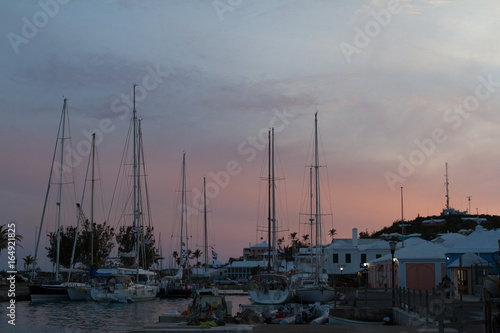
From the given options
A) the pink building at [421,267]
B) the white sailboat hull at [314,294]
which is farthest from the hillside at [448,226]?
the white sailboat hull at [314,294]

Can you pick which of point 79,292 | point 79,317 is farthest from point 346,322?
point 79,292


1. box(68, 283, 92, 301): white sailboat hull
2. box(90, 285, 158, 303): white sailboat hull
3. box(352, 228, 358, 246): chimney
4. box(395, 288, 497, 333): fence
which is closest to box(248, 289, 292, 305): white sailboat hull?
box(90, 285, 158, 303): white sailboat hull

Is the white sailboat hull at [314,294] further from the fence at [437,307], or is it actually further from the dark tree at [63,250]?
the dark tree at [63,250]

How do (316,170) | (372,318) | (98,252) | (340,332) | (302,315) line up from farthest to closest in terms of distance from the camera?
(98,252) → (316,170) → (302,315) → (372,318) → (340,332)

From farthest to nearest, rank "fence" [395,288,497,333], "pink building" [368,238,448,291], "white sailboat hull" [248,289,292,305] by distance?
"white sailboat hull" [248,289,292,305]
"pink building" [368,238,448,291]
"fence" [395,288,497,333]

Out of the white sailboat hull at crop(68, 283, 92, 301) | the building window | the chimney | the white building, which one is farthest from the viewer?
the chimney

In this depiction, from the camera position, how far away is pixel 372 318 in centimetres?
2772

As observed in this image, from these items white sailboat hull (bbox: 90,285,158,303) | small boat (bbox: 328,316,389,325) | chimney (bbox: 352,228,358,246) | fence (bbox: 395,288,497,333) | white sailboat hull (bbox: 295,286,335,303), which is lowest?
white sailboat hull (bbox: 90,285,158,303)

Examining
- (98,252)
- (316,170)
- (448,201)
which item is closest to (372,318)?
(316,170)

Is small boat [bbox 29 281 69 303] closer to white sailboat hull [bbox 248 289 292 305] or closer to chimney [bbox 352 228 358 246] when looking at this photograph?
white sailboat hull [bbox 248 289 292 305]

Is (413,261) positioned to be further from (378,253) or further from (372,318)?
(378,253)

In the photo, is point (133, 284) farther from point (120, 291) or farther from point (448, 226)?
point (448, 226)

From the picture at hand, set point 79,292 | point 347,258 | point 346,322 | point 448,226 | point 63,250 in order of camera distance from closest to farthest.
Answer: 1. point 346,322
2. point 79,292
3. point 347,258
4. point 63,250
5. point 448,226

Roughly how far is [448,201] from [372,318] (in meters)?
134
